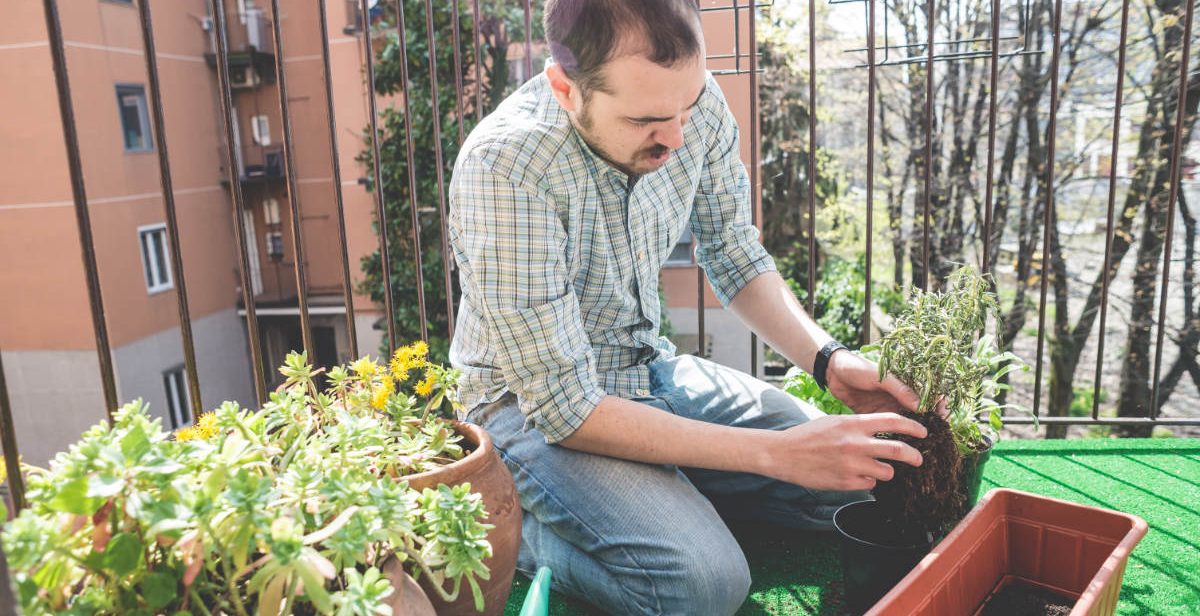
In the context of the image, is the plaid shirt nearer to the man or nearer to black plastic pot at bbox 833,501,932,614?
the man

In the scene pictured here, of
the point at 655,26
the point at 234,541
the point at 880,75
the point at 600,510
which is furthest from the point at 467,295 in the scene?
the point at 880,75

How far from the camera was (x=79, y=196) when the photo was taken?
1.19 meters

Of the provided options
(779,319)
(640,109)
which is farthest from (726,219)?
(640,109)

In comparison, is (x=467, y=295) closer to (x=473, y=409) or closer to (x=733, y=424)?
(x=473, y=409)

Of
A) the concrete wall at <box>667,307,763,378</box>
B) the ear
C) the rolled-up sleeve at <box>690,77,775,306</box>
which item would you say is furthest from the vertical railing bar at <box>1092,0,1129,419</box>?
the concrete wall at <box>667,307,763,378</box>

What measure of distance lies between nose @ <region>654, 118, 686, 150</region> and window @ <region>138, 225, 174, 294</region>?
39.9ft

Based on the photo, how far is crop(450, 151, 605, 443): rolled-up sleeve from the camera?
1435mm

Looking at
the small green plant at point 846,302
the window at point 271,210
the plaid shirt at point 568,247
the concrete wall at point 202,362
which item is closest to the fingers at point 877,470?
the plaid shirt at point 568,247

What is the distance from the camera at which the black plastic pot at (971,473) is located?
137cm

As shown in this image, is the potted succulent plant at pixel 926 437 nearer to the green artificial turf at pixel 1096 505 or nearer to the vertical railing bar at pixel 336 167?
the green artificial turf at pixel 1096 505

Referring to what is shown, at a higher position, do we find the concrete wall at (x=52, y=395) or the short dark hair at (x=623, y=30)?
the short dark hair at (x=623, y=30)

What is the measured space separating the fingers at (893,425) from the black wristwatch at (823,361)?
1.37 feet

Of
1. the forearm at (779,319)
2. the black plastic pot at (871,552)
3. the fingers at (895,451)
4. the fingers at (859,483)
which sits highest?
the forearm at (779,319)

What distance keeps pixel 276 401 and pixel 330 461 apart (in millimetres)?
194
